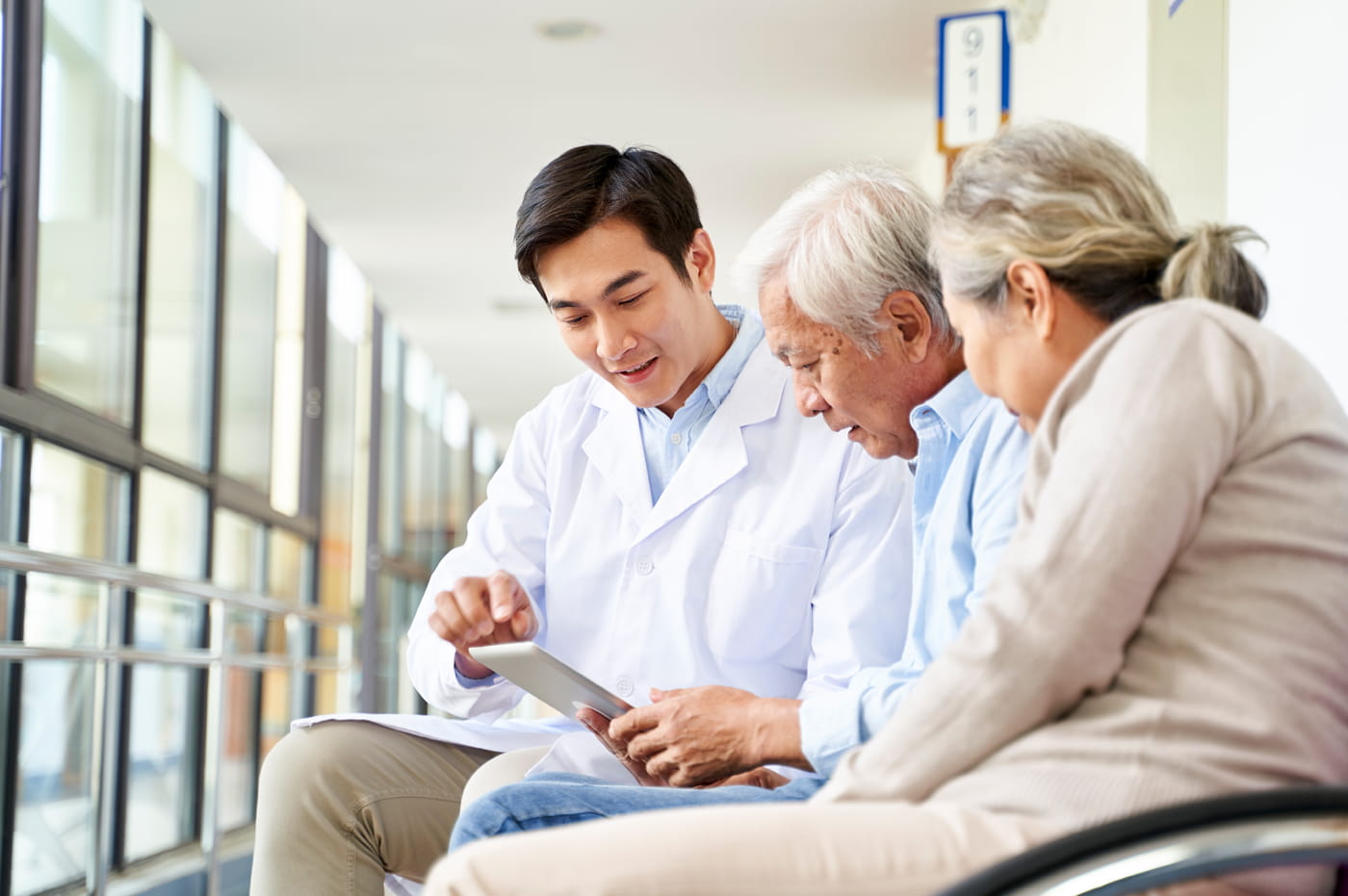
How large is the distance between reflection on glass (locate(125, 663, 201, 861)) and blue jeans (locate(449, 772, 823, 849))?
4.04 metres

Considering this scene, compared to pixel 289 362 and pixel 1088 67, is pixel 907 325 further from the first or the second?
pixel 289 362

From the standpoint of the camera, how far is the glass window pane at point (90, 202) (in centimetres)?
443

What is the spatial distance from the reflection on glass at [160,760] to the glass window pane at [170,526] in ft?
1.38

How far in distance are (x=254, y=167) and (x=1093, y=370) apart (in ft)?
21.5

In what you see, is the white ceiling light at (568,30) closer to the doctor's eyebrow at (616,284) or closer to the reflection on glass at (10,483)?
the reflection on glass at (10,483)

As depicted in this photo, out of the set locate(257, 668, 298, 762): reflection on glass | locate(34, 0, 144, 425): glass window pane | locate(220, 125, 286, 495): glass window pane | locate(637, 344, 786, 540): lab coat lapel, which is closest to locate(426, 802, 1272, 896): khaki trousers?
locate(637, 344, 786, 540): lab coat lapel

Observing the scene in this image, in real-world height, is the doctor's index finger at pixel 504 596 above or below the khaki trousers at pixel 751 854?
above

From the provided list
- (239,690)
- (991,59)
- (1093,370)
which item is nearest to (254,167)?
(239,690)

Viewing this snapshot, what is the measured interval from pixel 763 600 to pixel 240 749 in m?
5.57

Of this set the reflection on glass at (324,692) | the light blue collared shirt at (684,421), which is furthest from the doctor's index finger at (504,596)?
the reflection on glass at (324,692)

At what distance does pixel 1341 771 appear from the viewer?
107cm

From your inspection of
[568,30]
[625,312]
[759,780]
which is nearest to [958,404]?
[759,780]

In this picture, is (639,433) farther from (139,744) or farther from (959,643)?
(139,744)

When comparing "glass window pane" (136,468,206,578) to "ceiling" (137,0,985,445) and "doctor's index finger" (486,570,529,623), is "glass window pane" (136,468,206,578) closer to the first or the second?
"ceiling" (137,0,985,445)
